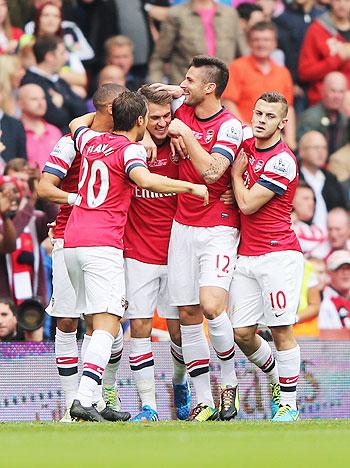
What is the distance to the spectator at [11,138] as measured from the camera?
15586 millimetres

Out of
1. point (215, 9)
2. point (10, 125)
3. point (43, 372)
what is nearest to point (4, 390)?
point (43, 372)

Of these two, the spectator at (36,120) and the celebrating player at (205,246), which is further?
the spectator at (36,120)

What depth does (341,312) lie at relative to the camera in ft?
50.8

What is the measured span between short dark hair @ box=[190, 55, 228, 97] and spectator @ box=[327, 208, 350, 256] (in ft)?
18.8

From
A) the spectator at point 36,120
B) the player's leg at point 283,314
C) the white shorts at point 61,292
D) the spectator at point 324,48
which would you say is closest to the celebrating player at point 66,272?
the white shorts at point 61,292

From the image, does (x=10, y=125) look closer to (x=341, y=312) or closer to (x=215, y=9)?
(x=215, y=9)

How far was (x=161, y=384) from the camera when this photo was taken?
1234 cm

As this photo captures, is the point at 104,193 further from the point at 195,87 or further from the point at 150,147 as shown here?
the point at 195,87

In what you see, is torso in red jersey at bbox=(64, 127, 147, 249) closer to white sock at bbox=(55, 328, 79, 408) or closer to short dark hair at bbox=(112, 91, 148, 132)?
short dark hair at bbox=(112, 91, 148, 132)

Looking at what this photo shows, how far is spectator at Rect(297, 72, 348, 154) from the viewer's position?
18.0 meters

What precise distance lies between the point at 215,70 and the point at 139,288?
75.6 inches

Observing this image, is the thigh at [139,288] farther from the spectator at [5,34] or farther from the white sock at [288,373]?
the spectator at [5,34]

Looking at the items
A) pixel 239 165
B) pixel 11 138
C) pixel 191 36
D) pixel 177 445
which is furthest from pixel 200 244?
pixel 191 36

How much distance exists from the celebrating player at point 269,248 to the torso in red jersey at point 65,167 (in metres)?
1.33
